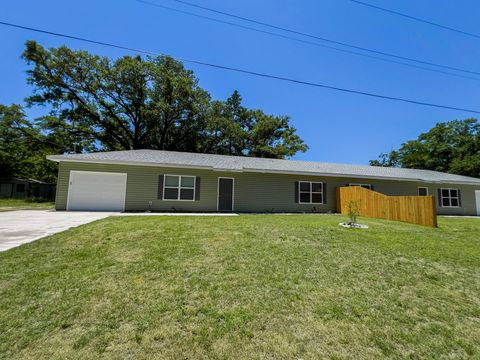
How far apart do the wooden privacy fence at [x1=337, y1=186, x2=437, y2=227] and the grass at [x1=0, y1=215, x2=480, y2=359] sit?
4.66m

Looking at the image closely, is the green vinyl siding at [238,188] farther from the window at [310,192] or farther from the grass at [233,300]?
the grass at [233,300]

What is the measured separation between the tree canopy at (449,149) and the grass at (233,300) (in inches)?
1256

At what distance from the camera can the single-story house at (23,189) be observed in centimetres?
2403

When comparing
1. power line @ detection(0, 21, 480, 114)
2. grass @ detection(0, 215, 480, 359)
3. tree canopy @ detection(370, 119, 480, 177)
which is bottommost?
grass @ detection(0, 215, 480, 359)

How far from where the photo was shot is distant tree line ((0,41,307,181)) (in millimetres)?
23125

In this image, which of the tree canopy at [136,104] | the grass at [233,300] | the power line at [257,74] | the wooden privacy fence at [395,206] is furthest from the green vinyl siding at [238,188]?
the tree canopy at [136,104]

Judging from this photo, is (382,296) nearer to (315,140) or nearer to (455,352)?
(455,352)

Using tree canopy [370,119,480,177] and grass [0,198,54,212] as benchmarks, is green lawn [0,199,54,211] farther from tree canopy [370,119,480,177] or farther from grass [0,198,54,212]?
tree canopy [370,119,480,177]

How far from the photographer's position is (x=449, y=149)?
103ft

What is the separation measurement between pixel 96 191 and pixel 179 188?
3.91 meters

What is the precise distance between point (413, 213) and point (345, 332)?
930 cm

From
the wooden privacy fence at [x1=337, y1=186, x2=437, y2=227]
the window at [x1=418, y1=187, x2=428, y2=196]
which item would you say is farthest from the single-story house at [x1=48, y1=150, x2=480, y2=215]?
the wooden privacy fence at [x1=337, y1=186, x2=437, y2=227]

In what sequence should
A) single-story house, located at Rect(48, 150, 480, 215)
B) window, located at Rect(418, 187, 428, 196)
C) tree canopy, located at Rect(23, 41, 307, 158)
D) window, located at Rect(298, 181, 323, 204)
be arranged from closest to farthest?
single-story house, located at Rect(48, 150, 480, 215)
window, located at Rect(298, 181, 323, 204)
window, located at Rect(418, 187, 428, 196)
tree canopy, located at Rect(23, 41, 307, 158)

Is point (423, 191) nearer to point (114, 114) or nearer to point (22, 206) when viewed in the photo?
point (22, 206)
